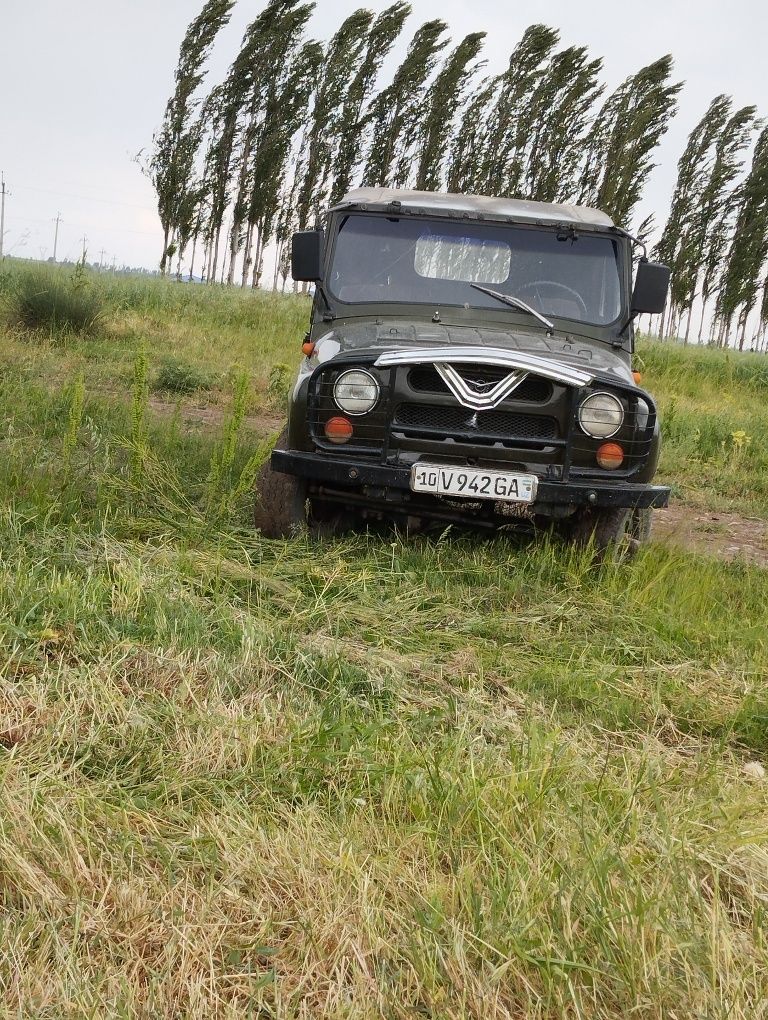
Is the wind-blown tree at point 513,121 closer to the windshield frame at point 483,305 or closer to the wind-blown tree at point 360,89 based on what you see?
the wind-blown tree at point 360,89

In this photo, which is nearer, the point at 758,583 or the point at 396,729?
the point at 396,729

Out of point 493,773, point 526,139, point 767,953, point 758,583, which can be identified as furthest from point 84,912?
point 526,139

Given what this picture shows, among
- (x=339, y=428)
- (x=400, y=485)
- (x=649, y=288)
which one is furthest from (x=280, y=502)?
(x=649, y=288)

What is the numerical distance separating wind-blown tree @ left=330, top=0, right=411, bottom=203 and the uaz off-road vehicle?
31.8m

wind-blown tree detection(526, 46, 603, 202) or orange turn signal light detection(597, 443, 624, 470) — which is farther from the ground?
wind-blown tree detection(526, 46, 603, 202)

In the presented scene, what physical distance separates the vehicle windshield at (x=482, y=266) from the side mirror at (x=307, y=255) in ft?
0.53

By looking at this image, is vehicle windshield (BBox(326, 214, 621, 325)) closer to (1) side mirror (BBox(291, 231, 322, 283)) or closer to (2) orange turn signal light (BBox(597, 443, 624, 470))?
(1) side mirror (BBox(291, 231, 322, 283))

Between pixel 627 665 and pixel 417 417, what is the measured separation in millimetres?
1327

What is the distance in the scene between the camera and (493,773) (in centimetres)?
200

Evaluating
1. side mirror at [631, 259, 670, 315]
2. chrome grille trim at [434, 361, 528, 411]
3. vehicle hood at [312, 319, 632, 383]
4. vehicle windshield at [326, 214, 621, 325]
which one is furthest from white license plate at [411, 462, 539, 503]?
side mirror at [631, 259, 670, 315]

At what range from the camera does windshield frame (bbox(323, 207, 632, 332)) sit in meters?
4.42

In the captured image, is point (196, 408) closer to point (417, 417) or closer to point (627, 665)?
point (417, 417)

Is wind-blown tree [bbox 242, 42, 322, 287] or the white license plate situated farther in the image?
wind-blown tree [bbox 242, 42, 322, 287]

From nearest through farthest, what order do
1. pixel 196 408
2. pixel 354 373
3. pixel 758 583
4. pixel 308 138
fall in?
pixel 354 373 → pixel 758 583 → pixel 196 408 → pixel 308 138
